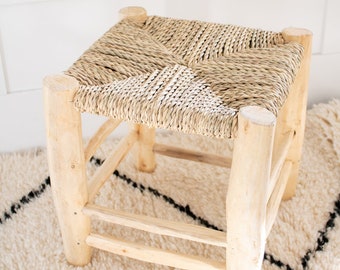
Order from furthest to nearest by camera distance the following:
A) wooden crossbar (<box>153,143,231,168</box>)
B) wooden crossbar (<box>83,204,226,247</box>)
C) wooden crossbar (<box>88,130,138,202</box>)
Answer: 1. wooden crossbar (<box>153,143,231,168</box>)
2. wooden crossbar (<box>88,130,138,202</box>)
3. wooden crossbar (<box>83,204,226,247</box>)

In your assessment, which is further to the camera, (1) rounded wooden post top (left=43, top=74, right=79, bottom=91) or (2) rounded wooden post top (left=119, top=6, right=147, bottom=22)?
(2) rounded wooden post top (left=119, top=6, right=147, bottom=22)

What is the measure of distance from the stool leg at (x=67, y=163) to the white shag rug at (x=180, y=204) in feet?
0.22

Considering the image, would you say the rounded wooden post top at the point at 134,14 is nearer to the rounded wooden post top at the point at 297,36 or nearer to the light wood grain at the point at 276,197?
the rounded wooden post top at the point at 297,36

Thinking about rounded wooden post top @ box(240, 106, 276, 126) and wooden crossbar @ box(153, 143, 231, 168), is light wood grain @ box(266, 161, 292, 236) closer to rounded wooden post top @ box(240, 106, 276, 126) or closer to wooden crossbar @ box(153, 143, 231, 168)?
wooden crossbar @ box(153, 143, 231, 168)

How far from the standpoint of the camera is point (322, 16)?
4.39ft

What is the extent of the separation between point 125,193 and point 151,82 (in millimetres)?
377

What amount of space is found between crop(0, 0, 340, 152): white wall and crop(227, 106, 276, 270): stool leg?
562 millimetres

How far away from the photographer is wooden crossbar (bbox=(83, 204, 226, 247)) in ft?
2.80

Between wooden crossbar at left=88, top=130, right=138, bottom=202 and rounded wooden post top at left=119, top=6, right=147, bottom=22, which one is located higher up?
rounded wooden post top at left=119, top=6, right=147, bottom=22

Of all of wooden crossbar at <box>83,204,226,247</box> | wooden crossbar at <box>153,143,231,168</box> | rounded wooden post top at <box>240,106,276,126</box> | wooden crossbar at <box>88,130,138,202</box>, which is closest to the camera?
rounded wooden post top at <box>240,106,276,126</box>

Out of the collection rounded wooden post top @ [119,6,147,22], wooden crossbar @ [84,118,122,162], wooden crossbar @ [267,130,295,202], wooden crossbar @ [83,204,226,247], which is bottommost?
wooden crossbar @ [83,204,226,247]

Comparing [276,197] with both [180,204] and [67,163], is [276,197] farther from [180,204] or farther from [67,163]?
[67,163]

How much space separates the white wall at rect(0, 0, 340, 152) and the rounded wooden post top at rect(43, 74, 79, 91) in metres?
0.39

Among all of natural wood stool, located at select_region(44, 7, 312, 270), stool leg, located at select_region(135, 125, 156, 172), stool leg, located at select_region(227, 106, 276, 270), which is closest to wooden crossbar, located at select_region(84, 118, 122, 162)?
natural wood stool, located at select_region(44, 7, 312, 270)
